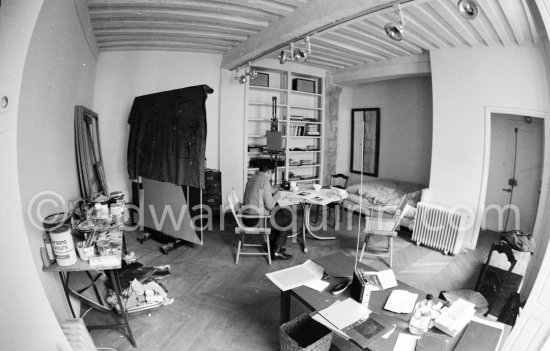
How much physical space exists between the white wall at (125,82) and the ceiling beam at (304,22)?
113 cm

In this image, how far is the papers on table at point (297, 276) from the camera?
2186 millimetres

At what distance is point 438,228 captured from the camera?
439 cm

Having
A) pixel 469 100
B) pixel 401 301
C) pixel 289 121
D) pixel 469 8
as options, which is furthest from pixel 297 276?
pixel 289 121

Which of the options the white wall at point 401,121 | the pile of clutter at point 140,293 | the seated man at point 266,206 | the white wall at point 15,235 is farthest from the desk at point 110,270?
the white wall at point 401,121

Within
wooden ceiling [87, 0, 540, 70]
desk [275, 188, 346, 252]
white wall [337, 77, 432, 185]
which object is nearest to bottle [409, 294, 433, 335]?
desk [275, 188, 346, 252]

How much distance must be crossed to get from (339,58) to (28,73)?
5.27 meters

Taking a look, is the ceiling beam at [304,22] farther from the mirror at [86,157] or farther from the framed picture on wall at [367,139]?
the framed picture on wall at [367,139]

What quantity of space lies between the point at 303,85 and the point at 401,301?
18.2ft

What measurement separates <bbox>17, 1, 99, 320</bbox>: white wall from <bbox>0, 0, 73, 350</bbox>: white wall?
0.15 metres

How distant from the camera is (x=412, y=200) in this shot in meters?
5.07

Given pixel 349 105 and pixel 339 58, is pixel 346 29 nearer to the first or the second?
pixel 339 58

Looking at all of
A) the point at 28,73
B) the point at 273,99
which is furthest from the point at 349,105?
the point at 28,73

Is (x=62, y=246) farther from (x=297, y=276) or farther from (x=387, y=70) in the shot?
(x=387, y=70)

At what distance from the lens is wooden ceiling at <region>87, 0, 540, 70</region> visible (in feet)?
9.66
